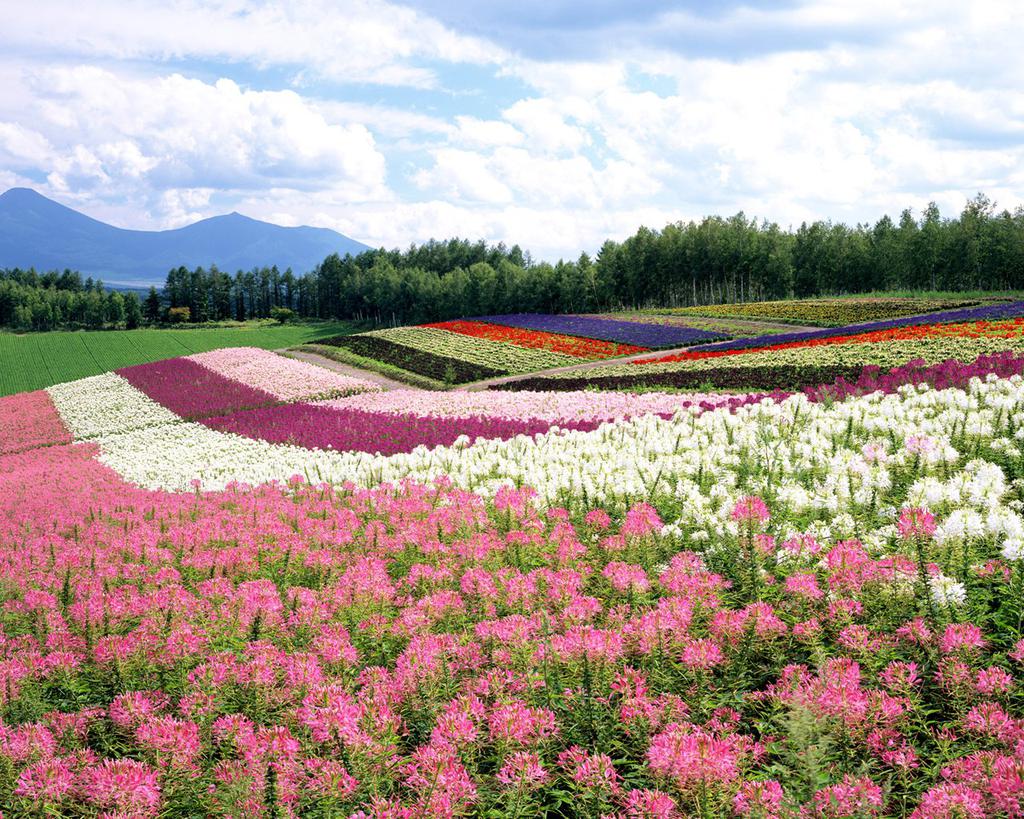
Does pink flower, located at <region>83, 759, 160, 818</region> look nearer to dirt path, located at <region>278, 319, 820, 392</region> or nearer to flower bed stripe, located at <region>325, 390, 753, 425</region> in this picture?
flower bed stripe, located at <region>325, 390, 753, 425</region>

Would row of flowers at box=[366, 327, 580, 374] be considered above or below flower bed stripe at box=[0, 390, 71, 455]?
above

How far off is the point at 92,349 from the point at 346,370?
42.6 metres

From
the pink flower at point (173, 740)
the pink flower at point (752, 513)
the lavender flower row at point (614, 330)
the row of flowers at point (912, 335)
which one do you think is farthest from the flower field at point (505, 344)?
the pink flower at point (173, 740)

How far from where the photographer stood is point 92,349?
77125mm

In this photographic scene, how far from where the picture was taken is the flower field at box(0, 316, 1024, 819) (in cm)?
355

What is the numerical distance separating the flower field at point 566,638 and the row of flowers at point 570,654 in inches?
0.9

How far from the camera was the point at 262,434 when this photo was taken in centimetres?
2452

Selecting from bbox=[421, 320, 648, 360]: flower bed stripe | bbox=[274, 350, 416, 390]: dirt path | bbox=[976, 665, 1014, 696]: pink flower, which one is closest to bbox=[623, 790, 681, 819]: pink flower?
bbox=[976, 665, 1014, 696]: pink flower

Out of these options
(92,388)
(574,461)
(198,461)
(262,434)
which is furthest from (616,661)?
(92,388)

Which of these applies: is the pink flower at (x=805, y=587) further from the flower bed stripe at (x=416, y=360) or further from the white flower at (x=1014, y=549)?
the flower bed stripe at (x=416, y=360)

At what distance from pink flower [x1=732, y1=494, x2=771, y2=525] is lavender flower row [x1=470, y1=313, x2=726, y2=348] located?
43816 millimetres

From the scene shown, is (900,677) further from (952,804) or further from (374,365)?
(374,365)

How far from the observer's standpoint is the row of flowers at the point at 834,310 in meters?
54.2

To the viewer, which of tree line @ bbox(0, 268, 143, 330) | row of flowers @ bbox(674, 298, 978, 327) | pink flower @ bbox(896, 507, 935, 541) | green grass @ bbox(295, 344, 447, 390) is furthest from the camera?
tree line @ bbox(0, 268, 143, 330)
